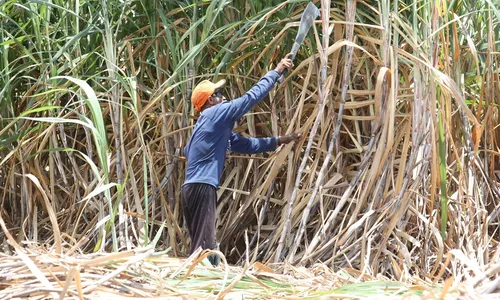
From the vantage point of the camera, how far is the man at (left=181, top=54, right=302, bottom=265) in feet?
11.8

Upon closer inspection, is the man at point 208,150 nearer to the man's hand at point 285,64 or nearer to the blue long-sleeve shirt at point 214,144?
the blue long-sleeve shirt at point 214,144

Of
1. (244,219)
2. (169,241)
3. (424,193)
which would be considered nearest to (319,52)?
(424,193)

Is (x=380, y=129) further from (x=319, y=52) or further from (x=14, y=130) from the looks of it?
(x=14, y=130)

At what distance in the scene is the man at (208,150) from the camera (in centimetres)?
359

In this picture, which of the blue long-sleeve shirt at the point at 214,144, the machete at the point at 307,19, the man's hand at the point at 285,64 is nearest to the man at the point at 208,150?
the blue long-sleeve shirt at the point at 214,144

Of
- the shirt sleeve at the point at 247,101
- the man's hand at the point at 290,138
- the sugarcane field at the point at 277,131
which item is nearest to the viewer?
the sugarcane field at the point at 277,131

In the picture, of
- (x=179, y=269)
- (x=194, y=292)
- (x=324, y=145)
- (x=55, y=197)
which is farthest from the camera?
(x=55, y=197)

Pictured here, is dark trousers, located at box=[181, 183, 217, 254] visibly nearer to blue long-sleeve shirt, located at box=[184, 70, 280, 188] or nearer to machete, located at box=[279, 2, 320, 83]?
Answer: blue long-sleeve shirt, located at box=[184, 70, 280, 188]

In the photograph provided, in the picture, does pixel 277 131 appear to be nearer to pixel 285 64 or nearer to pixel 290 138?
pixel 290 138

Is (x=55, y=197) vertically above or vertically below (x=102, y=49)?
below

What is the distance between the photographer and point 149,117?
13.2ft

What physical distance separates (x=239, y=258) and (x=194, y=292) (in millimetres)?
1773

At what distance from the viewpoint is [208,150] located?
143 inches

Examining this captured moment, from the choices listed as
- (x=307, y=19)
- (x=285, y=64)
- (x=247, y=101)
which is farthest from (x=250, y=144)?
(x=307, y=19)
